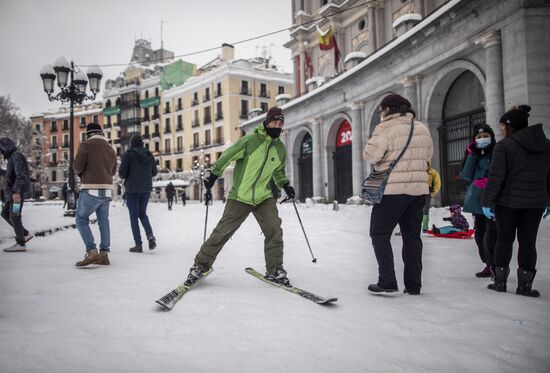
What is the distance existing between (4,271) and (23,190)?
1.72 meters

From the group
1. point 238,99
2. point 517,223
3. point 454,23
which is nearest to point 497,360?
point 517,223

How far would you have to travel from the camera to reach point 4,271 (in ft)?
14.2

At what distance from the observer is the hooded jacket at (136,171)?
593cm

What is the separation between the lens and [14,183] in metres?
5.55

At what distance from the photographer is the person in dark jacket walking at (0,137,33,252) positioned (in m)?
5.55

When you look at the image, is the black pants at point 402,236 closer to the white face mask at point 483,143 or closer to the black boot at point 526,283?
the black boot at point 526,283

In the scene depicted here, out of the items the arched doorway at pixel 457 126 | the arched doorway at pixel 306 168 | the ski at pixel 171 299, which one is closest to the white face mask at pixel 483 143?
the ski at pixel 171 299

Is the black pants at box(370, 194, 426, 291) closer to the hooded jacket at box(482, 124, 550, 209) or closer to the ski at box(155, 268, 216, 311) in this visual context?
the hooded jacket at box(482, 124, 550, 209)

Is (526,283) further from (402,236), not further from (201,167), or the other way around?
(201,167)

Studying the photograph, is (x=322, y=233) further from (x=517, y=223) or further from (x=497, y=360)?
(x=497, y=360)

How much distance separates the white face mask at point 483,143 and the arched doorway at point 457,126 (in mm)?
10555

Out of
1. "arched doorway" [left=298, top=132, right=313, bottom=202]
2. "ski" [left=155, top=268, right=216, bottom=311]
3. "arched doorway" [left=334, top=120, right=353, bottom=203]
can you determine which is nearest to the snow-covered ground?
"ski" [left=155, top=268, right=216, bottom=311]

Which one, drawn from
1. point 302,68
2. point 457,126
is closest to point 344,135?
point 457,126

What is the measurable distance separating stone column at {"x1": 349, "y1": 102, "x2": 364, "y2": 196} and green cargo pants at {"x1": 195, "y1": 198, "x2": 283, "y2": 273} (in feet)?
50.1
